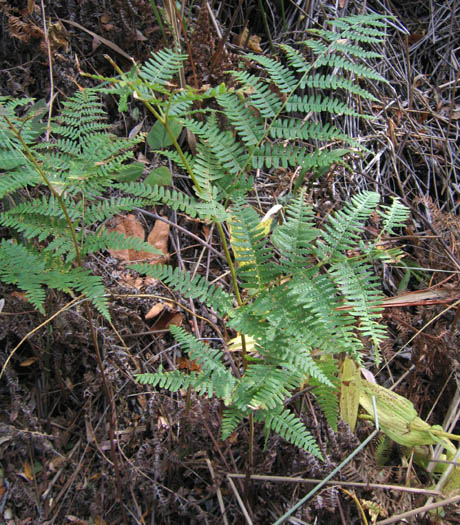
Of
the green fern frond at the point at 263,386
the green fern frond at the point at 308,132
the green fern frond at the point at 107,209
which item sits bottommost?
the green fern frond at the point at 263,386

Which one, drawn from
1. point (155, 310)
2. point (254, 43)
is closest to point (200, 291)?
point (155, 310)

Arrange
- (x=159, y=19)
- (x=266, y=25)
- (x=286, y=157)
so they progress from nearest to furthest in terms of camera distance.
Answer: (x=286, y=157) → (x=159, y=19) → (x=266, y=25)

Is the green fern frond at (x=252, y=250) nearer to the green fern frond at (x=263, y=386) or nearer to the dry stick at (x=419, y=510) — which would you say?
the green fern frond at (x=263, y=386)

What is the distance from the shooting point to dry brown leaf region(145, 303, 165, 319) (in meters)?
2.46

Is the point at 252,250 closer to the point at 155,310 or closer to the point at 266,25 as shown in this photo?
the point at 155,310

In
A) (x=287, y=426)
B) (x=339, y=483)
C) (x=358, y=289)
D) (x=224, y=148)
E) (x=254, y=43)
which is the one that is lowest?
(x=339, y=483)

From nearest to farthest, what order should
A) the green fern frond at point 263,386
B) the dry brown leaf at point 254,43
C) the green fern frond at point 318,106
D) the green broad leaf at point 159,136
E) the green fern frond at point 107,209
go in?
the green fern frond at point 263,386 < the green fern frond at point 318,106 < the green fern frond at point 107,209 < the green broad leaf at point 159,136 < the dry brown leaf at point 254,43

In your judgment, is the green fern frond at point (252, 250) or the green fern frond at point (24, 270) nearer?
the green fern frond at point (252, 250)

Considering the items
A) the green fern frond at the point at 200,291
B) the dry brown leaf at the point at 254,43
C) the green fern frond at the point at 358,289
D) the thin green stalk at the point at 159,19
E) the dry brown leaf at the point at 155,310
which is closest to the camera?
the green fern frond at the point at 358,289

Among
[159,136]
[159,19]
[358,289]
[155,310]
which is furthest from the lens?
[159,19]

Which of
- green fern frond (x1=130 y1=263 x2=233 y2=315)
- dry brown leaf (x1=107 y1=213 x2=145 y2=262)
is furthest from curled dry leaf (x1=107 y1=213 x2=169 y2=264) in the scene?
green fern frond (x1=130 y1=263 x2=233 y2=315)

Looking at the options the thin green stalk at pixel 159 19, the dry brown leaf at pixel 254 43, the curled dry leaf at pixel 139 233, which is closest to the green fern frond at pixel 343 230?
the curled dry leaf at pixel 139 233

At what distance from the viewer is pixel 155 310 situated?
247 centimetres

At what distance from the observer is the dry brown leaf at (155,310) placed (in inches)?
97.0
